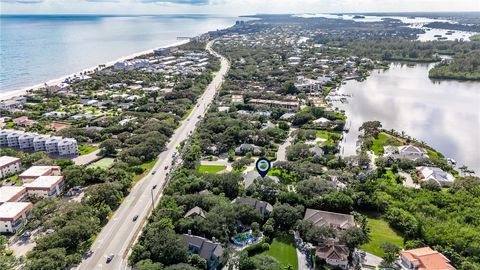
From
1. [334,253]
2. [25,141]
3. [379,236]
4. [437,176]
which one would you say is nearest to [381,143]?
[437,176]

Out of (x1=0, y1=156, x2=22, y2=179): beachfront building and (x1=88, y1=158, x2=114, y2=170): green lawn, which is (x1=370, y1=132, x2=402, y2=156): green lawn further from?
(x1=0, y1=156, x2=22, y2=179): beachfront building

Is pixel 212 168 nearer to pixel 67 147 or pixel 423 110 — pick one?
pixel 67 147

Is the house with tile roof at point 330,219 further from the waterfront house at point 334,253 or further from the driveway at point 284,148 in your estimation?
the driveway at point 284,148

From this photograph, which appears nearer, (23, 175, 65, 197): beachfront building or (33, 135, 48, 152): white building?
(23, 175, 65, 197): beachfront building

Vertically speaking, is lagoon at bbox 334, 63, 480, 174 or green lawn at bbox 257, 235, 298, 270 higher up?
green lawn at bbox 257, 235, 298, 270

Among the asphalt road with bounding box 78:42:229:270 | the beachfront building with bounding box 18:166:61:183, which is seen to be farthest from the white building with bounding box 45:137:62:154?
the asphalt road with bounding box 78:42:229:270

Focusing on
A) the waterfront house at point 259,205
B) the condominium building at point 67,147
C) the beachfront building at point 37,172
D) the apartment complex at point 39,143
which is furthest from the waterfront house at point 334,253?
the apartment complex at point 39,143
